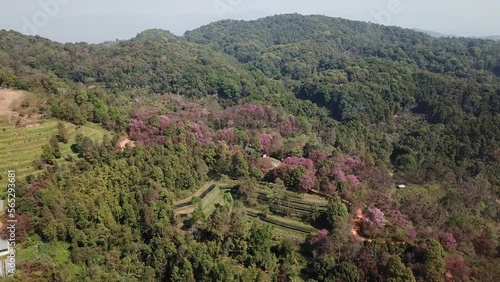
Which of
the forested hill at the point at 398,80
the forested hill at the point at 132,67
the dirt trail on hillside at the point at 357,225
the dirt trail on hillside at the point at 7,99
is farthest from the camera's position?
the forested hill at the point at 132,67

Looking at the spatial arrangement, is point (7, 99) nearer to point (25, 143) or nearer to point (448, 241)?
point (25, 143)

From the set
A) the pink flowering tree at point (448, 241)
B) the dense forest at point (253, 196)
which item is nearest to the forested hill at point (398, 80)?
the dense forest at point (253, 196)

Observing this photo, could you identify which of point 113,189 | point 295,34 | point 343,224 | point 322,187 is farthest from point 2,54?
point 295,34

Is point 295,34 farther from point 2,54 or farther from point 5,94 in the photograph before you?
point 5,94

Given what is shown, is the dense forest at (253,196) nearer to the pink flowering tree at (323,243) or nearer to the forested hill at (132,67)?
the pink flowering tree at (323,243)

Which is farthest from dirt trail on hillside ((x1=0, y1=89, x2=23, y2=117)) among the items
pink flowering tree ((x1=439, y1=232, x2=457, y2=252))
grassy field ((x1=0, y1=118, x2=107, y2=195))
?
pink flowering tree ((x1=439, y1=232, x2=457, y2=252))

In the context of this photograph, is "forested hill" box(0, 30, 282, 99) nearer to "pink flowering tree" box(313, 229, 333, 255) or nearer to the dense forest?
the dense forest

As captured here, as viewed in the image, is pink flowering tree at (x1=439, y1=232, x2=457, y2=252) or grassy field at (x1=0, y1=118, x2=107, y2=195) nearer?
pink flowering tree at (x1=439, y1=232, x2=457, y2=252)
